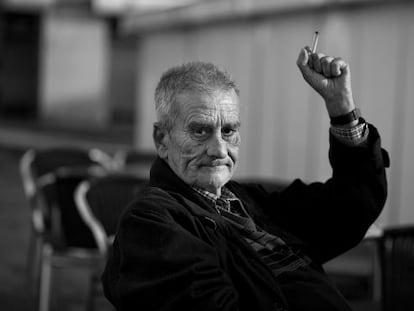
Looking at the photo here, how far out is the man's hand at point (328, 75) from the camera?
2268 mm

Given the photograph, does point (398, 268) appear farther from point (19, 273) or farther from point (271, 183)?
point (19, 273)

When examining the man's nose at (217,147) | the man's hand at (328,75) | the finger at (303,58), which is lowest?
the man's nose at (217,147)

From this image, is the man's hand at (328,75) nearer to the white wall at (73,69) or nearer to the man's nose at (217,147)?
the man's nose at (217,147)

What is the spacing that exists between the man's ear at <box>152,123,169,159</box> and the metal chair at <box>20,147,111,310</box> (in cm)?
307

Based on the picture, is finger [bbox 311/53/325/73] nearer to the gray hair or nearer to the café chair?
the gray hair

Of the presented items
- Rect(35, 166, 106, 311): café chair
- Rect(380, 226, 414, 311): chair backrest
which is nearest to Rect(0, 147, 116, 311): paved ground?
Rect(35, 166, 106, 311): café chair

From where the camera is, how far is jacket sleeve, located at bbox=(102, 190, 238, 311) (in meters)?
1.95

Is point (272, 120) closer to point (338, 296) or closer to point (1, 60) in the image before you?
point (338, 296)

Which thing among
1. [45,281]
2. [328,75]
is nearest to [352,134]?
[328,75]

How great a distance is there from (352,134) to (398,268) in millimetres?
1415

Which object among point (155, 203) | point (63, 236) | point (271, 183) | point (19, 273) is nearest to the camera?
point (155, 203)

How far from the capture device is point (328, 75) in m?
2.28

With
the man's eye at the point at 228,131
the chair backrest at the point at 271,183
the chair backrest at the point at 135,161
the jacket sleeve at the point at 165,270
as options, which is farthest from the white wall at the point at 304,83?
the jacket sleeve at the point at 165,270

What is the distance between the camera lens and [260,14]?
26.0 feet
